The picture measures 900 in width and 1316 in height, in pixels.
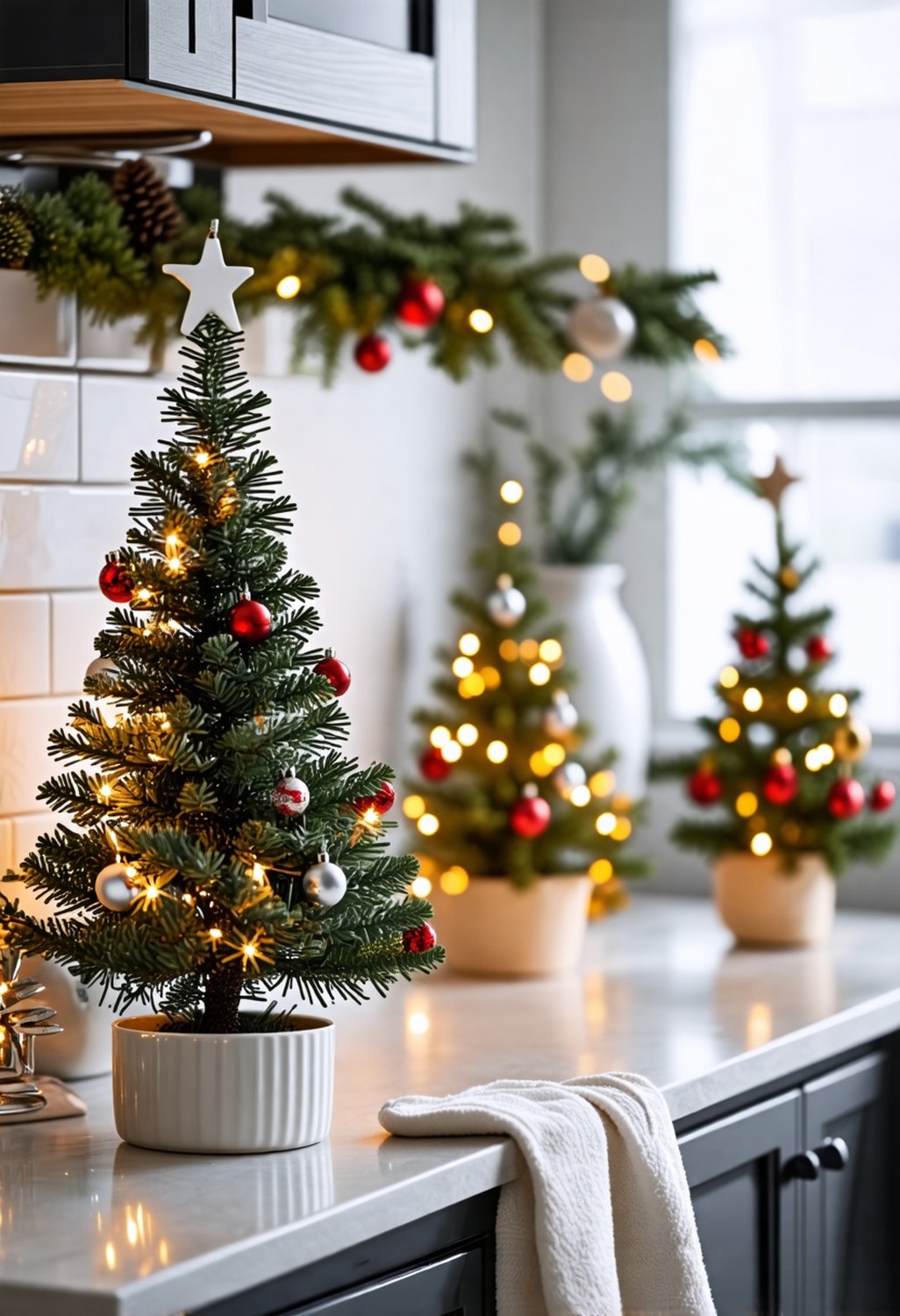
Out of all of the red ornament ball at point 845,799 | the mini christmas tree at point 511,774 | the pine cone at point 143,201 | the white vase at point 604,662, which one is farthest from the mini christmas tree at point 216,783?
the white vase at point 604,662

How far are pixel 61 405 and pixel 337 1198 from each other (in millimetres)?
804

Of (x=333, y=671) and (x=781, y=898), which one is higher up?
(x=333, y=671)

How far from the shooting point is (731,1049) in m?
1.87

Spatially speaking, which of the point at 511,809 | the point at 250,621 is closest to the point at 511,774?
the point at 511,809

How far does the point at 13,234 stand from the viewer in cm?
175

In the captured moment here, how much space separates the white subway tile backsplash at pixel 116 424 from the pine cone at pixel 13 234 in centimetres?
14

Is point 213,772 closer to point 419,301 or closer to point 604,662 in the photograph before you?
point 419,301

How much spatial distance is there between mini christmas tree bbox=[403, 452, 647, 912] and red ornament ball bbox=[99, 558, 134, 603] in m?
0.78

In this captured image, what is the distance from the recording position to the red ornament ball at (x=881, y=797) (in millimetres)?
2453

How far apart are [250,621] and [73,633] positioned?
0.41m

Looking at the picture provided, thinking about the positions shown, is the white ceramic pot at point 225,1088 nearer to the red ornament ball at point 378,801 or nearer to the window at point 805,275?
the red ornament ball at point 378,801

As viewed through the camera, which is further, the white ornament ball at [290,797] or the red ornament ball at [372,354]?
the red ornament ball at [372,354]

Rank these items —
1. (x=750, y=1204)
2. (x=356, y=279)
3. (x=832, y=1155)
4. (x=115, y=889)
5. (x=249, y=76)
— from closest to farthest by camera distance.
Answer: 1. (x=115, y=889)
2. (x=249, y=76)
3. (x=750, y=1204)
4. (x=832, y=1155)
5. (x=356, y=279)

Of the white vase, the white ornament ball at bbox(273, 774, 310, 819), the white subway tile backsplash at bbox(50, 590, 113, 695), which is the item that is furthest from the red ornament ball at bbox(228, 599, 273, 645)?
the white vase
